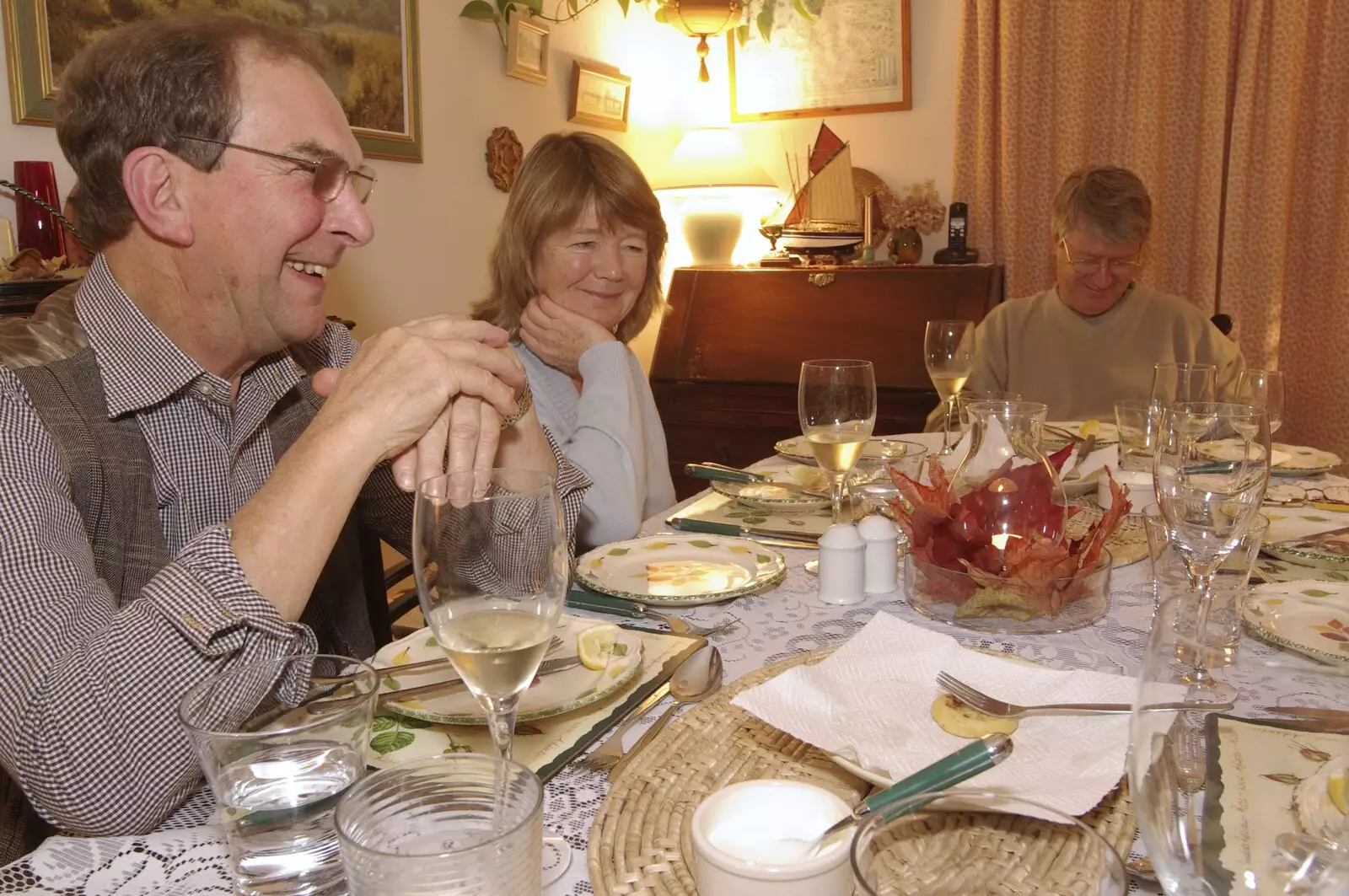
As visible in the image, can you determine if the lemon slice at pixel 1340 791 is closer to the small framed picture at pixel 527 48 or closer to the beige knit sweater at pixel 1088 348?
the beige knit sweater at pixel 1088 348

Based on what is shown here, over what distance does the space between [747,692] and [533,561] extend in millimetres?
231

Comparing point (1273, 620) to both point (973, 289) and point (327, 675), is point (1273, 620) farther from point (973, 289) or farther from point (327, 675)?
point (973, 289)

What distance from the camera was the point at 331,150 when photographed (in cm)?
126

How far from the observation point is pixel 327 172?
1.26 metres

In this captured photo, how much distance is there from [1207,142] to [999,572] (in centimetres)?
337

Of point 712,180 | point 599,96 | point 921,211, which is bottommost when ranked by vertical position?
point 921,211

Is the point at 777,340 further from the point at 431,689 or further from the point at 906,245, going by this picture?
the point at 431,689

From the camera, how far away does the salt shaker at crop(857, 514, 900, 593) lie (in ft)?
4.16

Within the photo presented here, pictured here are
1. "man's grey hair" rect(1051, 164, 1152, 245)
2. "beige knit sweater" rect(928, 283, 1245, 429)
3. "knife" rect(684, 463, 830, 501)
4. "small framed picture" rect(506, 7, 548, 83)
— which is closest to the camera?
"knife" rect(684, 463, 830, 501)

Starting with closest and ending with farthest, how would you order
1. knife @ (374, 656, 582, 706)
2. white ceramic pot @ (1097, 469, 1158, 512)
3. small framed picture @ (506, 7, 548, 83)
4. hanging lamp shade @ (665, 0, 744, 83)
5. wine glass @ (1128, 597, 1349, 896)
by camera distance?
wine glass @ (1128, 597, 1349, 896)
knife @ (374, 656, 582, 706)
white ceramic pot @ (1097, 469, 1158, 512)
small framed picture @ (506, 7, 548, 83)
hanging lamp shade @ (665, 0, 744, 83)

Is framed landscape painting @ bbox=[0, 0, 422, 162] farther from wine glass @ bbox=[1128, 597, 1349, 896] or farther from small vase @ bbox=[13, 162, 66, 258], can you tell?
wine glass @ bbox=[1128, 597, 1349, 896]

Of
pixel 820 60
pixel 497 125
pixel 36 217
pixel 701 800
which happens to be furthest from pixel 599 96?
pixel 701 800

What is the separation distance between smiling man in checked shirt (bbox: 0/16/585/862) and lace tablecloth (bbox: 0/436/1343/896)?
57 mm

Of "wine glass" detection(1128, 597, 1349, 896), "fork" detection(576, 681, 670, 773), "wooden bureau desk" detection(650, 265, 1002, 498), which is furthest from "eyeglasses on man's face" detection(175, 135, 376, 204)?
"wooden bureau desk" detection(650, 265, 1002, 498)
